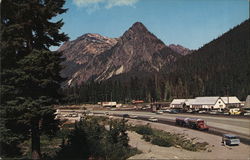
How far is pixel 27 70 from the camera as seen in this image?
22.5 m

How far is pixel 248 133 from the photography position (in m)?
66.1

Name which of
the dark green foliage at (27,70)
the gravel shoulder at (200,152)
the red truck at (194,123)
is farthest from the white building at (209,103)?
the dark green foliage at (27,70)

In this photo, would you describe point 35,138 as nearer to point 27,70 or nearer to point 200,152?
point 27,70

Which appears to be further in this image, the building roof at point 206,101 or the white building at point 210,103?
the building roof at point 206,101

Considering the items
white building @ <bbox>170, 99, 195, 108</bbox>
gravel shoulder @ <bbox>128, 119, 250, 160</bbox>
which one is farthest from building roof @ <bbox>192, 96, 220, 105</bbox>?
gravel shoulder @ <bbox>128, 119, 250, 160</bbox>

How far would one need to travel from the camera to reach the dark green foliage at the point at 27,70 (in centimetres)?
2227

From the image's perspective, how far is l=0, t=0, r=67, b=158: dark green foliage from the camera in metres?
22.3

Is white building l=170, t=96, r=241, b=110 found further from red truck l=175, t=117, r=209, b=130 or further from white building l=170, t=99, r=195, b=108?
red truck l=175, t=117, r=209, b=130

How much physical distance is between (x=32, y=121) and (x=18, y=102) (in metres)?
2.05

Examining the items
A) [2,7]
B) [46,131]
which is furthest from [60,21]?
[46,131]

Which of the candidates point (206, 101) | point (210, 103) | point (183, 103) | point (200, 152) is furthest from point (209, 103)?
point (200, 152)

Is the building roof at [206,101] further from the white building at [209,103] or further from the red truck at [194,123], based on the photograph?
the red truck at [194,123]

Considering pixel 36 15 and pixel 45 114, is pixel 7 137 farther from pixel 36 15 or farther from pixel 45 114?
pixel 36 15

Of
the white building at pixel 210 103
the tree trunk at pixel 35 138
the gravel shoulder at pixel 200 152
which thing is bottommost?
the gravel shoulder at pixel 200 152
